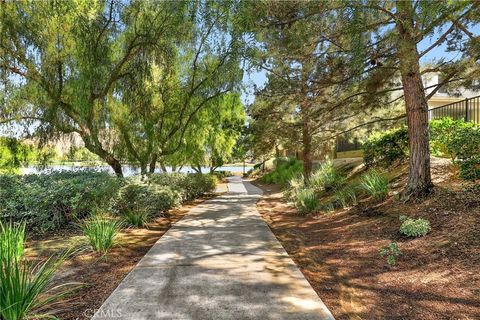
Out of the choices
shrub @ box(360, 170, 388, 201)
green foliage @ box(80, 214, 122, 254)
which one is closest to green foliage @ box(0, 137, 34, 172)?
green foliage @ box(80, 214, 122, 254)

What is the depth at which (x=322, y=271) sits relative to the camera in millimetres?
4609

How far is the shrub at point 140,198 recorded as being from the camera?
7973 millimetres

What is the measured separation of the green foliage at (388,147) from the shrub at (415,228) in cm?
495

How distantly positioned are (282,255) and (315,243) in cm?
127

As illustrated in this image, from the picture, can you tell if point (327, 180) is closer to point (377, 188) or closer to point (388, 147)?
point (388, 147)

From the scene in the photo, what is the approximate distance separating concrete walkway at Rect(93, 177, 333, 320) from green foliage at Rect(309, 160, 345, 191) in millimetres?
5494

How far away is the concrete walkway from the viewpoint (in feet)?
10.5

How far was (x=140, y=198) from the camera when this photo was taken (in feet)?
27.1

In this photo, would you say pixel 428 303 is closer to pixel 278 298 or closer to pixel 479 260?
pixel 479 260

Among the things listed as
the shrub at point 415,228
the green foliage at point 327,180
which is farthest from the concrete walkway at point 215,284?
the green foliage at point 327,180

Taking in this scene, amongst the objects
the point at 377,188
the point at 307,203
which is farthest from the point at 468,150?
the point at 307,203

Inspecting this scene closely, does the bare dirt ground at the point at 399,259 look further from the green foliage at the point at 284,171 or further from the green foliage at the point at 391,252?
the green foliage at the point at 284,171

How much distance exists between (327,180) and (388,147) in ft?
8.01

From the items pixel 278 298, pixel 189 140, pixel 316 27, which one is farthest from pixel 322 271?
pixel 189 140
